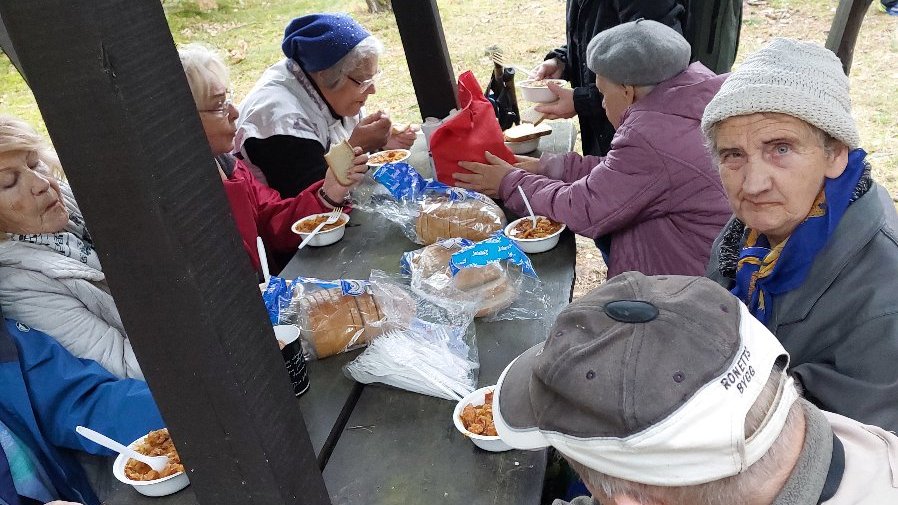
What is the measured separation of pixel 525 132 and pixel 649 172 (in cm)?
118

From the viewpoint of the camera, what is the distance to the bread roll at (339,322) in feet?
6.22

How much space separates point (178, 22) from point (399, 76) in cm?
508

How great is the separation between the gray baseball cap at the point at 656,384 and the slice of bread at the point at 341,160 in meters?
1.94

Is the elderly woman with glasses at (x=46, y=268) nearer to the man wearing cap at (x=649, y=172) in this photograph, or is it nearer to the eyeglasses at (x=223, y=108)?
the eyeglasses at (x=223, y=108)

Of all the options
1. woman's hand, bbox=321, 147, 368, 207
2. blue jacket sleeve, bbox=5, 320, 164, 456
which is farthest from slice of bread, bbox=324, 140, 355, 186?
blue jacket sleeve, bbox=5, 320, 164, 456

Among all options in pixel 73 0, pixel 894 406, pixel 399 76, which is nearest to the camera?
pixel 73 0

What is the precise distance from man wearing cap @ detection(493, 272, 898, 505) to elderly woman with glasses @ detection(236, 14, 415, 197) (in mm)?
2532

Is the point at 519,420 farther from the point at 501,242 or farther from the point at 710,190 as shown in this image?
the point at 710,190

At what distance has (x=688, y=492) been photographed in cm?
84

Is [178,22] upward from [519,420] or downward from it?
upward

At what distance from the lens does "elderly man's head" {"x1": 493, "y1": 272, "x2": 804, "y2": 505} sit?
0.81 metres

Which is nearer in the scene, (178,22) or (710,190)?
(710,190)

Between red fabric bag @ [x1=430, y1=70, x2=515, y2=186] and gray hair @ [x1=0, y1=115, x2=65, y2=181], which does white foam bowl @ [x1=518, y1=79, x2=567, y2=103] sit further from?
gray hair @ [x1=0, y1=115, x2=65, y2=181]

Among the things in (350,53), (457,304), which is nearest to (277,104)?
(350,53)
